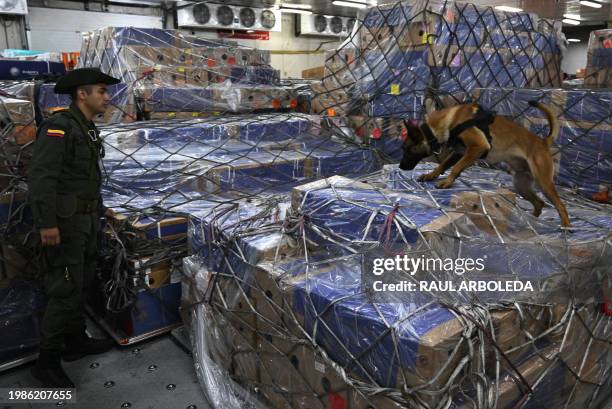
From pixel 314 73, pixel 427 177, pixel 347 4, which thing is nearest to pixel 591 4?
pixel 347 4

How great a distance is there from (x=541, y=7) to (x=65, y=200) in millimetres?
10053

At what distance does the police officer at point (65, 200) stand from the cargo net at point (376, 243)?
1.12ft

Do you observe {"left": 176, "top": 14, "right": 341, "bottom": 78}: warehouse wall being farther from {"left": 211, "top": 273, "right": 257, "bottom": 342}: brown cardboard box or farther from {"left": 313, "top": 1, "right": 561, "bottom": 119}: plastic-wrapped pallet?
{"left": 211, "top": 273, "right": 257, "bottom": 342}: brown cardboard box

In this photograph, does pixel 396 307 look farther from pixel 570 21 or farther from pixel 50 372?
pixel 570 21

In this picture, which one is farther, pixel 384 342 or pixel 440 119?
pixel 440 119

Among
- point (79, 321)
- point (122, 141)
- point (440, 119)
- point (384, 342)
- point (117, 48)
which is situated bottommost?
point (79, 321)

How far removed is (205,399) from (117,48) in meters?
3.81

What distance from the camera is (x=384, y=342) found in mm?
1466

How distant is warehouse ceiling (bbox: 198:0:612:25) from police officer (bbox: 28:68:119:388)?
8590 mm

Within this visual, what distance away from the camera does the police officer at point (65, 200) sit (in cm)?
201

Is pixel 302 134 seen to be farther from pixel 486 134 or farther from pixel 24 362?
pixel 24 362

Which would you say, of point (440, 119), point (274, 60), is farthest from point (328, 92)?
point (274, 60)

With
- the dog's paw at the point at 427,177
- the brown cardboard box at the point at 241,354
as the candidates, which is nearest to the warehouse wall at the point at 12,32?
the brown cardboard box at the point at 241,354

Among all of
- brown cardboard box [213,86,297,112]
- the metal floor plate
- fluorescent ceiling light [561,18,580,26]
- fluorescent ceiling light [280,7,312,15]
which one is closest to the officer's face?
the metal floor plate
